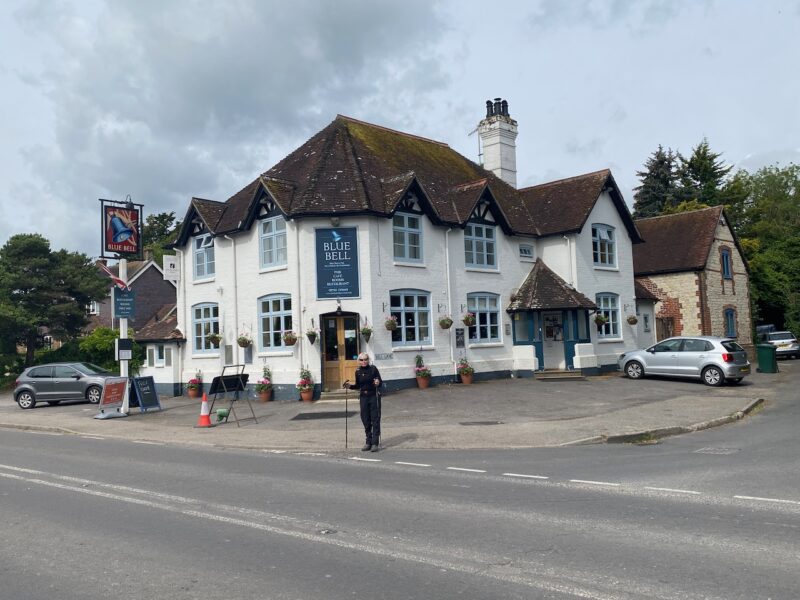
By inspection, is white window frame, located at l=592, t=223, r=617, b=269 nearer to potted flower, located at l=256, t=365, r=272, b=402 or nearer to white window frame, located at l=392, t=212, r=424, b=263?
white window frame, located at l=392, t=212, r=424, b=263

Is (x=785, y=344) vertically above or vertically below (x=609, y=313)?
below

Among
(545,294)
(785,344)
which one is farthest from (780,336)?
(545,294)

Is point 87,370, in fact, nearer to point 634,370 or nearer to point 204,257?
point 204,257

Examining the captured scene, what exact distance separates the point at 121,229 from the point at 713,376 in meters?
18.6

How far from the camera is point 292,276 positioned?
2234 centimetres

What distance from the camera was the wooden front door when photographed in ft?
72.6

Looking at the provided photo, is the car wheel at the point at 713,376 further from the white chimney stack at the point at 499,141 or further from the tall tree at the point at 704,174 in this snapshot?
the tall tree at the point at 704,174

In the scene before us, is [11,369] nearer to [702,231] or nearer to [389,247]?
[389,247]

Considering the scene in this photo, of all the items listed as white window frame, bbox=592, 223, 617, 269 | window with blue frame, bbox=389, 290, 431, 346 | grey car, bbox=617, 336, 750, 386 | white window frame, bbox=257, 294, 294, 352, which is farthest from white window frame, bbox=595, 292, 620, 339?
white window frame, bbox=257, 294, 294, 352

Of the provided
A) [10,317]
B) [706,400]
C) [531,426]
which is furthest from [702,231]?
[10,317]

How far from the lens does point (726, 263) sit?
37062mm

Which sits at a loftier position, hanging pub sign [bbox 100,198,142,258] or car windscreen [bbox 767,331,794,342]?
hanging pub sign [bbox 100,198,142,258]

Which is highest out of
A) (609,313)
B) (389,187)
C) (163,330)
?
(389,187)

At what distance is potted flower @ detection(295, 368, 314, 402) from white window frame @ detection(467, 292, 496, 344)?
6403mm
